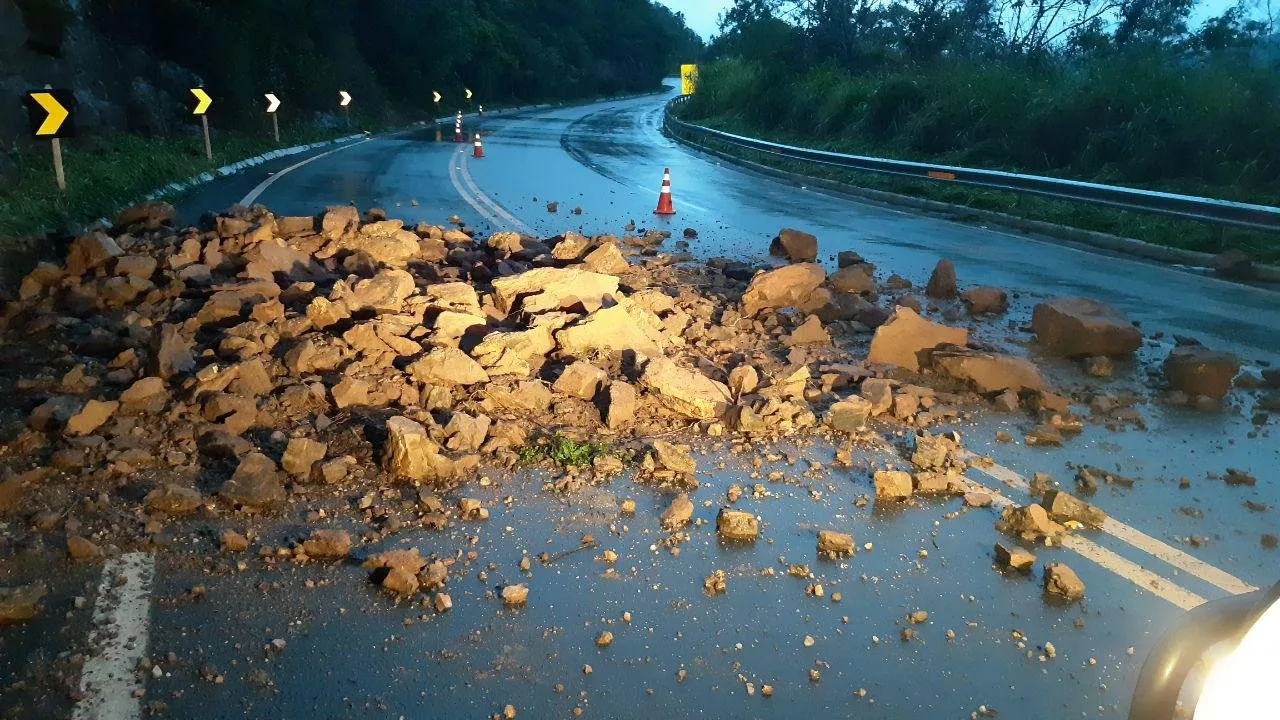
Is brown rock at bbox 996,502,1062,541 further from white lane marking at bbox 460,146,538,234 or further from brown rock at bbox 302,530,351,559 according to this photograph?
white lane marking at bbox 460,146,538,234

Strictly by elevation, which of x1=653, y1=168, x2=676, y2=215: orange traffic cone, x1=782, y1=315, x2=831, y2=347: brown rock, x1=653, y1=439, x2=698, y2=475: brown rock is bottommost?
x1=653, y1=168, x2=676, y2=215: orange traffic cone

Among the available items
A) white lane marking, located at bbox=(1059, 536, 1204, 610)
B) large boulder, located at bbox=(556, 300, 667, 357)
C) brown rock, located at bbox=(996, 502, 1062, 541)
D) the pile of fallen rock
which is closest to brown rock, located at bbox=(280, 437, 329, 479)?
the pile of fallen rock

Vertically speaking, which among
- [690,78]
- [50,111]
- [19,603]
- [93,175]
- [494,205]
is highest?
[50,111]

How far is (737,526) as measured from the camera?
4.75 metres

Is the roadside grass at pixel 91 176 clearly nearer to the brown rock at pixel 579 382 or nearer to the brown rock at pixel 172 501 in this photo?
the brown rock at pixel 172 501

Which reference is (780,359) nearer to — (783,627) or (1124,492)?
(1124,492)

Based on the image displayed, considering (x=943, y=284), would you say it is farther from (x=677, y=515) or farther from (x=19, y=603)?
(x=19, y=603)

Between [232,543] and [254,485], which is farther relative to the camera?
[254,485]

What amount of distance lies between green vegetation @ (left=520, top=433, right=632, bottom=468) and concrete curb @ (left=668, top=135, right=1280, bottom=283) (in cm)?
945

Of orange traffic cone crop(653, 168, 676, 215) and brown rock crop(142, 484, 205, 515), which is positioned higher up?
brown rock crop(142, 484, 205, 515)

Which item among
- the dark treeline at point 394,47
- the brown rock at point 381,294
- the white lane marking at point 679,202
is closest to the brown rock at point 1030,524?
the brown rock at point 381,294

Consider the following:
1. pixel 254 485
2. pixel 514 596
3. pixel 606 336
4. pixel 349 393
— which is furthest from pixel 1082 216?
pixel 254 485

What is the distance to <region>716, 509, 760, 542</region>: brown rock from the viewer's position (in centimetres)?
473

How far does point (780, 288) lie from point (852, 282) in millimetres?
1065
